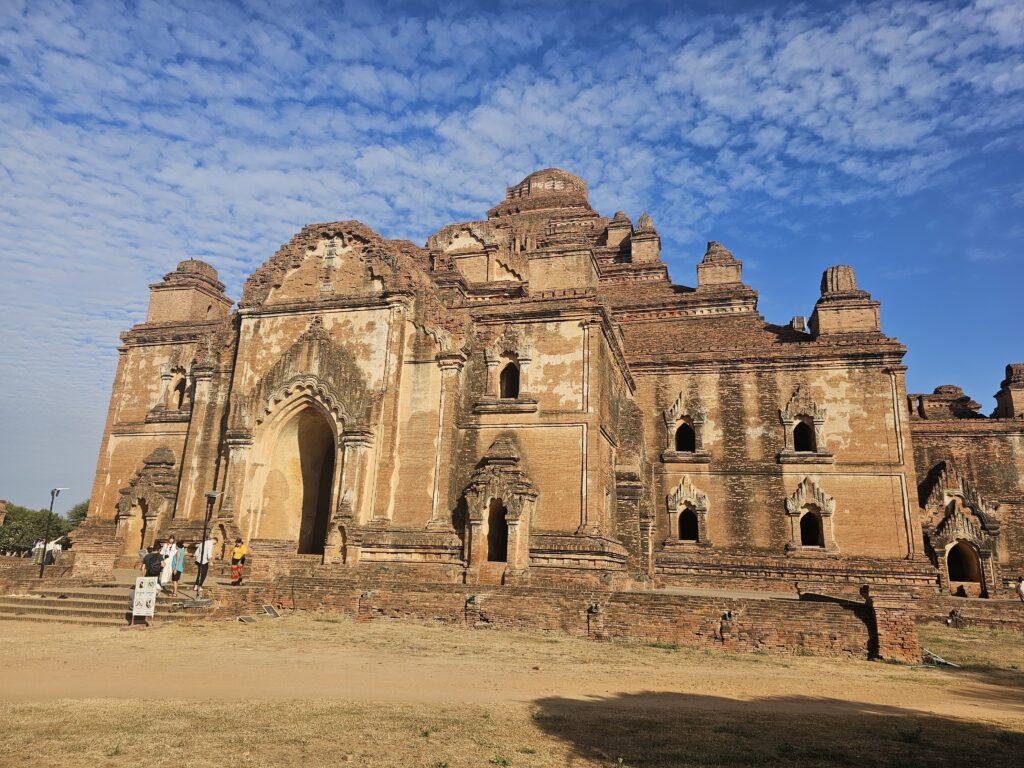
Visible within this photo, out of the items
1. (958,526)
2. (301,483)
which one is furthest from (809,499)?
(301,483)

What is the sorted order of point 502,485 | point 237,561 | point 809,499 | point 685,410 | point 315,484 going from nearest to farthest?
point 502,485
point 237,561
point 315,484
point 809,499
point 685,410

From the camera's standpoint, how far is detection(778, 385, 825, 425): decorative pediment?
26.2m

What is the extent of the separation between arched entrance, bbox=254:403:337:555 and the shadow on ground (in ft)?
50.1

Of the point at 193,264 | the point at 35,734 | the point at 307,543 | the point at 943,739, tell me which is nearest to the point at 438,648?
the point at 35,734

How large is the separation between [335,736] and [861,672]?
384 inches

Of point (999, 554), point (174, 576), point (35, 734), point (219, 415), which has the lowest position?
point (35, 734)

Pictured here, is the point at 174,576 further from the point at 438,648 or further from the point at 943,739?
the point at 943,739

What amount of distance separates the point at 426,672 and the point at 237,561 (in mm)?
11113

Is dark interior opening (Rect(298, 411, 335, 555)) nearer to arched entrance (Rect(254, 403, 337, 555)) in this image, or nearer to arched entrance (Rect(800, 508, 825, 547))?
arched entrance (Rect(254, 403, 337, 555))

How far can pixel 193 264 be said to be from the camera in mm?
33750

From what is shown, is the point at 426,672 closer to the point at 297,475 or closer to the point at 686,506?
the point at 297,475

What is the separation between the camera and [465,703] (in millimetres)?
9344

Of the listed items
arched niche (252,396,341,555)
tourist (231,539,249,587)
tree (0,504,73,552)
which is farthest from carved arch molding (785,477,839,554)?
tree (0,504,73,552)

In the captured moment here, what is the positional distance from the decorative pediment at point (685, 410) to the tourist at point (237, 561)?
15461 mm
